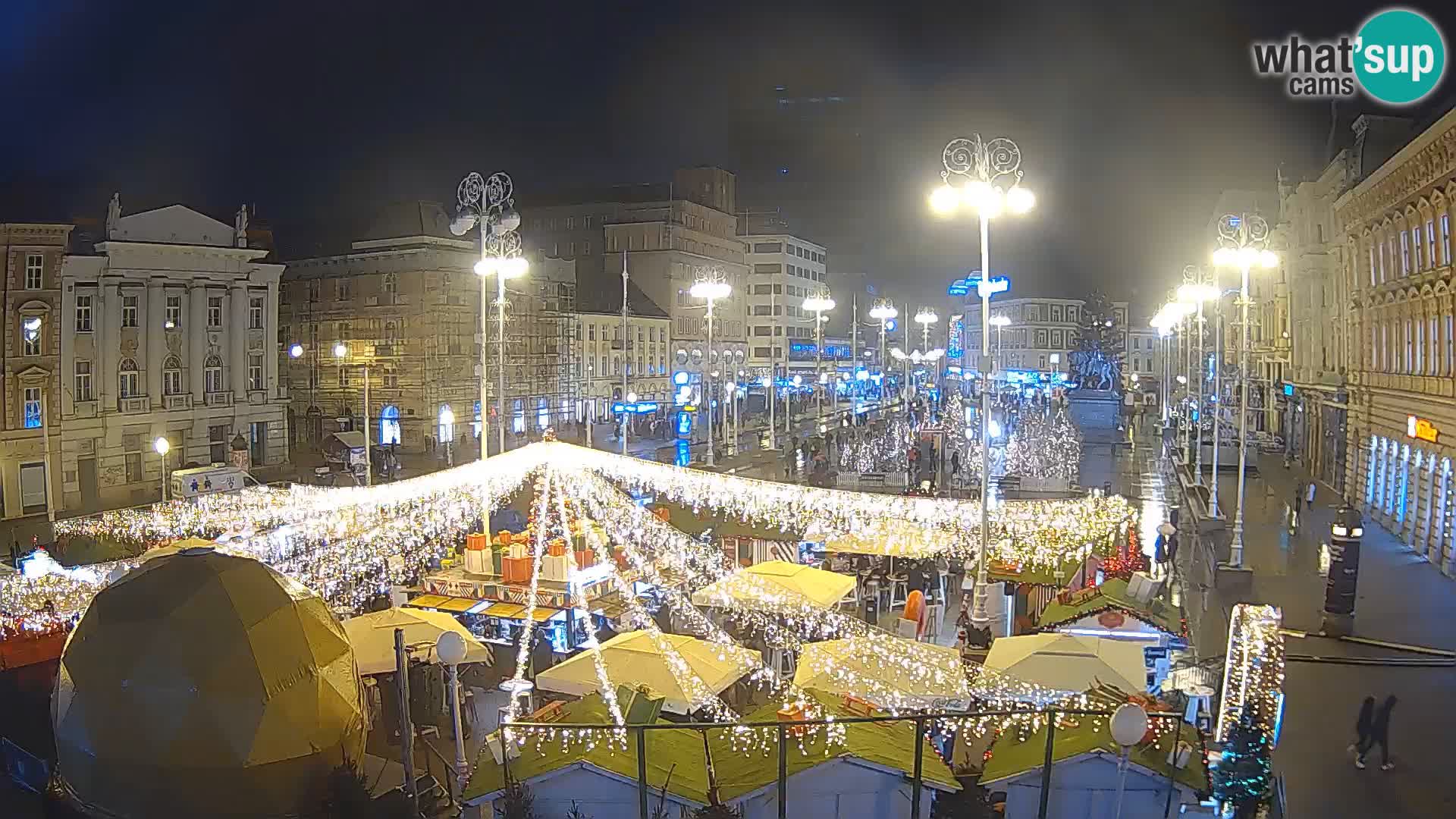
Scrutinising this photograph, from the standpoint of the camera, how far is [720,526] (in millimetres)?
25953

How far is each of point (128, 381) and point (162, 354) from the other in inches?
65.7

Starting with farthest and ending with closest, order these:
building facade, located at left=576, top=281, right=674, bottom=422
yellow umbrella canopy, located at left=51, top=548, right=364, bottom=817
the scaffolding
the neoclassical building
A: building facade, located at left=576, top=281, right=674, bottom=422, the scaffolding, the neoclassical building, yellow umbrella canopy, located at left=51, top=548, right=364, bottom=817

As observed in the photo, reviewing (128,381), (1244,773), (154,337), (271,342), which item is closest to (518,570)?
(1244,773)

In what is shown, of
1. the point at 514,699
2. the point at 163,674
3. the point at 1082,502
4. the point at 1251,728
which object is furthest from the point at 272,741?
the point at 1082,502

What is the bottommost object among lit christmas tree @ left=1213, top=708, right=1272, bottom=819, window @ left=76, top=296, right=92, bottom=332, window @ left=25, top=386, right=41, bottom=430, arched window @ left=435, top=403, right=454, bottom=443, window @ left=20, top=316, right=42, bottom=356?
lit christmas tree @ left=1213, top=708, right=1272, bottom=819

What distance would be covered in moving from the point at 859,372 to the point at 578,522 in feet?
338

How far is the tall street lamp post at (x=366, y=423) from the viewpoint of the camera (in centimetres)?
3294

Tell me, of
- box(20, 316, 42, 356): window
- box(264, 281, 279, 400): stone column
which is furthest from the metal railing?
box(264, 281, 279, 400): stone column

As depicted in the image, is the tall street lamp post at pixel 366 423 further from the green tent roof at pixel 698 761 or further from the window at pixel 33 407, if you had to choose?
the green tent roof at pixel 698 761

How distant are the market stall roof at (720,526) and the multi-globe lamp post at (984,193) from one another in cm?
630

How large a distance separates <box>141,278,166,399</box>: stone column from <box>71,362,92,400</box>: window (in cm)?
254

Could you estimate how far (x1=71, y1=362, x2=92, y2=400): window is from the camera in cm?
3725

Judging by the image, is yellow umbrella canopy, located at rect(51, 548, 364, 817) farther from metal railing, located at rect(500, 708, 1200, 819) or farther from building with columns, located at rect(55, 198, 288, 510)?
building with columns, located at rect(55, 198, 288, 510)

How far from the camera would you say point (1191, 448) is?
50688 millimetres
